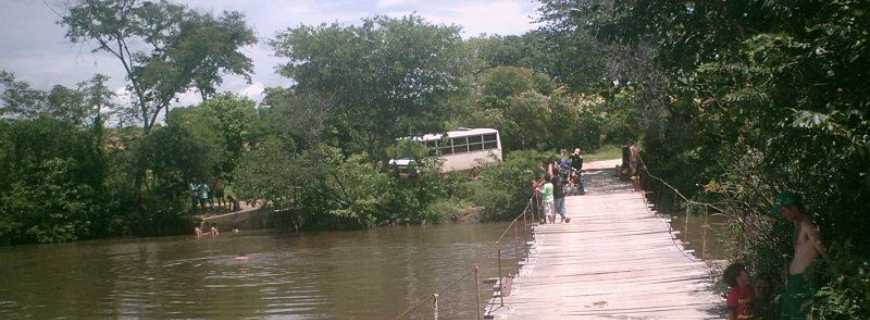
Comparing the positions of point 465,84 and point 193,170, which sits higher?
point 465,84

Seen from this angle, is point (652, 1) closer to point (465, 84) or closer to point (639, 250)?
point (639, 250)

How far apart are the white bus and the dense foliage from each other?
94.4ft

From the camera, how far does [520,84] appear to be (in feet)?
167

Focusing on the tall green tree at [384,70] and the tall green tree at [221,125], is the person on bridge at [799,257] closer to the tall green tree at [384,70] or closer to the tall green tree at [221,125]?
the tall green tree at [384,70]

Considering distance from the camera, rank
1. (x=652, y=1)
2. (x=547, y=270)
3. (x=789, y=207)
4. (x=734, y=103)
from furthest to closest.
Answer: (x=547, y=270) < (x=652, y=1) < (x=734, y=103) < (x=789, y=207)

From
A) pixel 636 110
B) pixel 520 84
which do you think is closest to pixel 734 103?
pixel 636 110

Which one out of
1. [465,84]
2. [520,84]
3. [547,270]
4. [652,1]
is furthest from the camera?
[520,84]

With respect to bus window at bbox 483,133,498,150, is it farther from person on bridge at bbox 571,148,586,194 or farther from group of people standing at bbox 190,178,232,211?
person on bridge at bbox 571,148,586,194

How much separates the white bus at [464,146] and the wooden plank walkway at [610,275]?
20577mm

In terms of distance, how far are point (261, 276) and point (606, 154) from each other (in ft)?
95.5

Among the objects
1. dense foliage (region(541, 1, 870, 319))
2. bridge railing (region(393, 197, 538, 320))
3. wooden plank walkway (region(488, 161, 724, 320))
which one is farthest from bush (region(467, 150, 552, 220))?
dense foliage (region(541, 1, 870, 319))

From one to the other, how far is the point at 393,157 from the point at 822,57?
33.0 m

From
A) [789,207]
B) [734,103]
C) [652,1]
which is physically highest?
[652,1]

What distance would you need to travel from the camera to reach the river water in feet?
61.8
